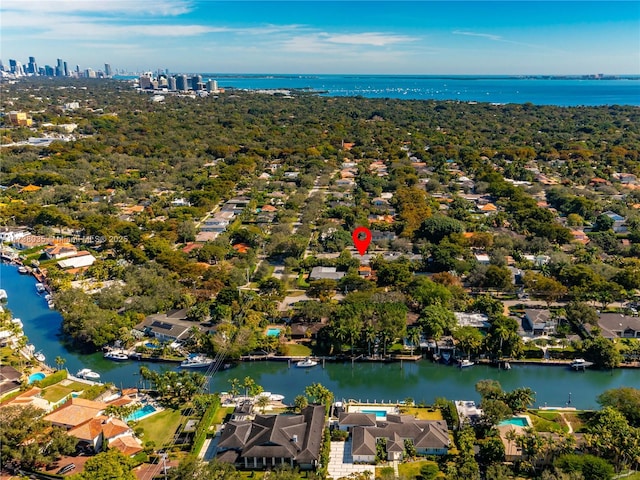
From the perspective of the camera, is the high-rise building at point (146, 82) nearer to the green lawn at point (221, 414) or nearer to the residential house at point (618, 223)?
the residential house at point (618, 223)

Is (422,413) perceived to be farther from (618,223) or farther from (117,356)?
(618,223)

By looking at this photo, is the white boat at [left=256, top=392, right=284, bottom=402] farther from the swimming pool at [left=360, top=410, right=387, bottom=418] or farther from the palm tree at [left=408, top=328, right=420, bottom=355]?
the palm tree at [left=408, top=328, right=420, bottom=355]

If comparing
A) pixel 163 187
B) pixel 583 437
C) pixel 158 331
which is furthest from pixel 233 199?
pixel 583 437

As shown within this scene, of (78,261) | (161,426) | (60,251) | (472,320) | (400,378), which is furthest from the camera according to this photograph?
(60,251)

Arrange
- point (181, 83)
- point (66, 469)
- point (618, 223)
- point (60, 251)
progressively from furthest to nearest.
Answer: point (181, 83) < point (618, 223) < point (60, 251) < point (66, 469)

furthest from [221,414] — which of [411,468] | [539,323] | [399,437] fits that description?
[539,323]

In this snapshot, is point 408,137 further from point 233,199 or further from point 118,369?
point 118,369

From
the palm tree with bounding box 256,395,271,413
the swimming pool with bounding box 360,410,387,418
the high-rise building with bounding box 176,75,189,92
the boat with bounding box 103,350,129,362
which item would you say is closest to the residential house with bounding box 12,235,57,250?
the boat with bounding box 103,350,129,362
